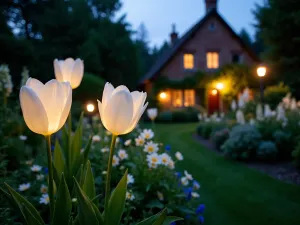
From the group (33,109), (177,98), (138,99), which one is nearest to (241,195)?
(138,99)

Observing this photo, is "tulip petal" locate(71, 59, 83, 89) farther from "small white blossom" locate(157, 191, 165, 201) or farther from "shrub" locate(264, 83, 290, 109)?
"shrub" locate(264, 83, 290, 109)

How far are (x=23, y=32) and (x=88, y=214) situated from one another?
86.4 ft

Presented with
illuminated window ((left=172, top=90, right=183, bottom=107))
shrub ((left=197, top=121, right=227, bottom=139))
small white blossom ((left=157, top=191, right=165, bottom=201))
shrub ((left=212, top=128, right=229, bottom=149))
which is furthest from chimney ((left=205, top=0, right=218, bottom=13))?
small white blossom ((left=157, top=191, right=165, bottom=201))

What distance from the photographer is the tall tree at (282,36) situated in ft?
53.3

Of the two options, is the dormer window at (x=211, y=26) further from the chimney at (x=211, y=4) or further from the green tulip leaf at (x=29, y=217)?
the green tulip leaf at (x=29, y=217)

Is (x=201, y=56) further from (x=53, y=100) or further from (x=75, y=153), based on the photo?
(x=53, y=100)

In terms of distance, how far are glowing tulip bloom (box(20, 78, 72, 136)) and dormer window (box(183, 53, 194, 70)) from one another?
68.9ft

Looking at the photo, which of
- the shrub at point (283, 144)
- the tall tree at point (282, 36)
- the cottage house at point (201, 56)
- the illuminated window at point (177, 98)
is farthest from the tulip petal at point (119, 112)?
the illuminated window at point (177, 98)

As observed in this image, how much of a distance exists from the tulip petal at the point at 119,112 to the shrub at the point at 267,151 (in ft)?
20.3

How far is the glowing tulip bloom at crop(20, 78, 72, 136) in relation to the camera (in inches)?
47.3

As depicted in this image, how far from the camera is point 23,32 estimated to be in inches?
955

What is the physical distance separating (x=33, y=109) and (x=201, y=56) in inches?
853

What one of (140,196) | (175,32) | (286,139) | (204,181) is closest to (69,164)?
(140,196)

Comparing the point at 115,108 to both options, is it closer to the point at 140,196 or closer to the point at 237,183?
the point at 140,196
